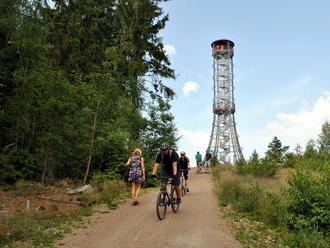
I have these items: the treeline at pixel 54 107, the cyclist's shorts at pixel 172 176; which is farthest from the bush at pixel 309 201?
the treeline at pixel 54 107

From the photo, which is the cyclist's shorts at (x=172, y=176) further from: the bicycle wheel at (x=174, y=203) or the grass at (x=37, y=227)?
the grass at (x=37, y=227)

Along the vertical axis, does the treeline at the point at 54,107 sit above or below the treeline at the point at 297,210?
above

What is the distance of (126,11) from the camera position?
23781 millimetres

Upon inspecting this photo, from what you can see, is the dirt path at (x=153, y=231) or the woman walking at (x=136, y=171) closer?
the dirt path at (x=153, y=231)

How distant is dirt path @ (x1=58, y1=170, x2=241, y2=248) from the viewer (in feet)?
23.1

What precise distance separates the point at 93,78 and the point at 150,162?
19.3 feet

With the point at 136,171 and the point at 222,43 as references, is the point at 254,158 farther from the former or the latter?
the point at 222,43

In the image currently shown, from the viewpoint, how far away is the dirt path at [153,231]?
277 inches

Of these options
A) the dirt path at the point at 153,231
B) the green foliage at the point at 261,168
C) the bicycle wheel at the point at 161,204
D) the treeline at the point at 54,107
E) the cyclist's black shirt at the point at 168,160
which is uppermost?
the treeline at the point at 54,107

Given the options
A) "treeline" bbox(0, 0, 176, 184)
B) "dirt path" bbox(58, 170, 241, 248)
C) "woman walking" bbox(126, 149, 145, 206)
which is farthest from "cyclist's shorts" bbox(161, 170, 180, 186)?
"treeline" bbox(0, 0, 176, 184)

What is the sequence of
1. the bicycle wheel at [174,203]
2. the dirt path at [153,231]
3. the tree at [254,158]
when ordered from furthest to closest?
the tree at [254,158], the bicycle wheel at [174,203], the dirt path at [153,231]

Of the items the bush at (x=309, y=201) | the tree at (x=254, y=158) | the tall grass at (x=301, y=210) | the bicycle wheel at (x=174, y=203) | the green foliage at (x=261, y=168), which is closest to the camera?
the tall grass at (x=301, y=210)

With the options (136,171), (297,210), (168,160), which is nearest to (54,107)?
(136,171)

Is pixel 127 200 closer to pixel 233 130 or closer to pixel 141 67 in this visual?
pixel 141 67
